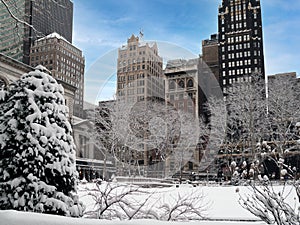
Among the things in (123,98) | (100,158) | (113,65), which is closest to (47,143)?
(113,65)

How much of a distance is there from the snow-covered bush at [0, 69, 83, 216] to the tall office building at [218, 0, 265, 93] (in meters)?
98.8

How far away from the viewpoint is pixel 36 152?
18.9 ft

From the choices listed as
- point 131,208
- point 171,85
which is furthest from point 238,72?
point 131,208

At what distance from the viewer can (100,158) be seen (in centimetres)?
6575

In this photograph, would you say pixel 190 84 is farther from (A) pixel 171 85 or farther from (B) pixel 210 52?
(B) pixel 210 52

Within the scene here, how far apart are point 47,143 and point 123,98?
3697 cm

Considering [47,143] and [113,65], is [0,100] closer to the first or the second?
[47,143]

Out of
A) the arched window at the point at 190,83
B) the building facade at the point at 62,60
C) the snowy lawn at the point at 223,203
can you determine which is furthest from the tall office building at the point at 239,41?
the snowy lawn at the point at 223,203

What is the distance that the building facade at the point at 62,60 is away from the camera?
245 ft

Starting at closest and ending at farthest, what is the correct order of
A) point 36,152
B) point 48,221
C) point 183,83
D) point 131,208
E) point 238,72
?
1. point 48,221
2. point 36,152
3. point 131,208
4. point 183,83
5. point 238,72

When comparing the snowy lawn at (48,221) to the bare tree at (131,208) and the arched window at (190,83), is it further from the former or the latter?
the arched window at (190,83)

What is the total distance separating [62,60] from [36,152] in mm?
84165

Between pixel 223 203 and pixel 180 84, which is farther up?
pixel 180 84

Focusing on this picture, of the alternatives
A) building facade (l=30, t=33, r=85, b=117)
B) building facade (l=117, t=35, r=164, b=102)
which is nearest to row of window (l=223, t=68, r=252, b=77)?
building facade (l=30, t=33, r=85, b=117)
